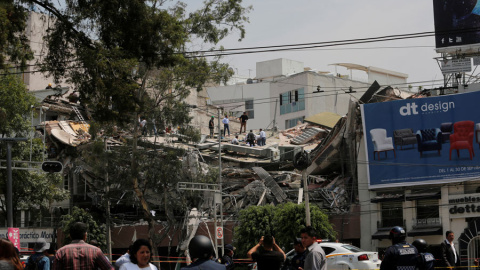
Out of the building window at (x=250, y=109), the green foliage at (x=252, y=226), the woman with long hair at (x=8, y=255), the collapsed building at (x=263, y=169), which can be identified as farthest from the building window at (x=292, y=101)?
the woman with long hair at (x=8, y=255)

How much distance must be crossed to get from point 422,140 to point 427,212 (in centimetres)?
391

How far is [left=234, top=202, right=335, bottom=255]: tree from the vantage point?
3834 centimetres

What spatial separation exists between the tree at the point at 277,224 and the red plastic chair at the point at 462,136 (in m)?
8.14

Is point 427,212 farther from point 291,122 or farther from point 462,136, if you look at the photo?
point 291,122

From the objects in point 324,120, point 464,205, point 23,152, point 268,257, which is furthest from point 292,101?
point 268,257

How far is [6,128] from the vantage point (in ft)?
150

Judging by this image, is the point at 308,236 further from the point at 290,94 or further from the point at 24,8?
the point at 290,94

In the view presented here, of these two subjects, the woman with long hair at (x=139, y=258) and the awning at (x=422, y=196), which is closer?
the woman with long hair at (x=139, y=258)

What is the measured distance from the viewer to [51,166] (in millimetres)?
31641

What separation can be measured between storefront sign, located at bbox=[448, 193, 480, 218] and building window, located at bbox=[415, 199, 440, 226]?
848 mm

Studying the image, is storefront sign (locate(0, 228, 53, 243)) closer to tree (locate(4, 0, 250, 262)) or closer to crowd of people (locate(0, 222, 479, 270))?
tree (locate(4, 0, 250, 262))

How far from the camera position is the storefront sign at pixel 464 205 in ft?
131

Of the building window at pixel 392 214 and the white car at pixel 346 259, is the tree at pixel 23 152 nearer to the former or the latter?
the building window at pixel 392 214

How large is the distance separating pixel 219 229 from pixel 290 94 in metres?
36.1
